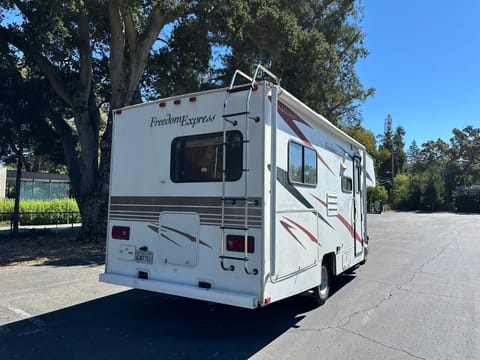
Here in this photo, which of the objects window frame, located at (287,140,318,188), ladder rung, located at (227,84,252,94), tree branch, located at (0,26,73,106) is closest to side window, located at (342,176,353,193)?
window frame, located at (287,140,318,188)

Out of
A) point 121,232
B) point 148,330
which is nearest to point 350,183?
point 121,232

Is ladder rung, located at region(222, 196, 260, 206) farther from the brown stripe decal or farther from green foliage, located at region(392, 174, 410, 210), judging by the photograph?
green foliage, located at region(392, 174, 410, 210)

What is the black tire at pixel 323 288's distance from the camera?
583 cm

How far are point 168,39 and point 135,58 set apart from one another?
116 inches

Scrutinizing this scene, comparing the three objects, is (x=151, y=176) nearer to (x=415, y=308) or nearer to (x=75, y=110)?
(x=415, y=308)

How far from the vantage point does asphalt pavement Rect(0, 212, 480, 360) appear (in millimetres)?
4320

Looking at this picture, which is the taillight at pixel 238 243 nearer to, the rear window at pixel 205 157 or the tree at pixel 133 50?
the rear window at pixel 205 157

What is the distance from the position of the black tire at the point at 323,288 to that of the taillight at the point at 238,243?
1.91 m

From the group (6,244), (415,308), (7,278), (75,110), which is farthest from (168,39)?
(415,308)

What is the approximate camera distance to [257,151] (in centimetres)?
443

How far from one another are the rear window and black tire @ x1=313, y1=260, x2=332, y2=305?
244 centimetres

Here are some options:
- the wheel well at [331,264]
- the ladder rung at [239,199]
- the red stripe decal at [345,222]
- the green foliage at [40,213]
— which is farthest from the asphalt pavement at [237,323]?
the green foliage at [40,213]

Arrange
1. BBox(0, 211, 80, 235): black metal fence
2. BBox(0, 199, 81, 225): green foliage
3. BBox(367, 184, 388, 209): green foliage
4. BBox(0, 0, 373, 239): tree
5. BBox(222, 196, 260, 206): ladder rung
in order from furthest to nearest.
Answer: BBox(367, 184, 388, 209): green foliage
BBox(0, 199, 81, 225): green foliage
BBox(0, 211, 80, 235): black metal fence
BBox(0, 0, 373, 239): tree
BBox(222, 196, 260, 206): ladder rung

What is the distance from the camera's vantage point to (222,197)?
460 cm
